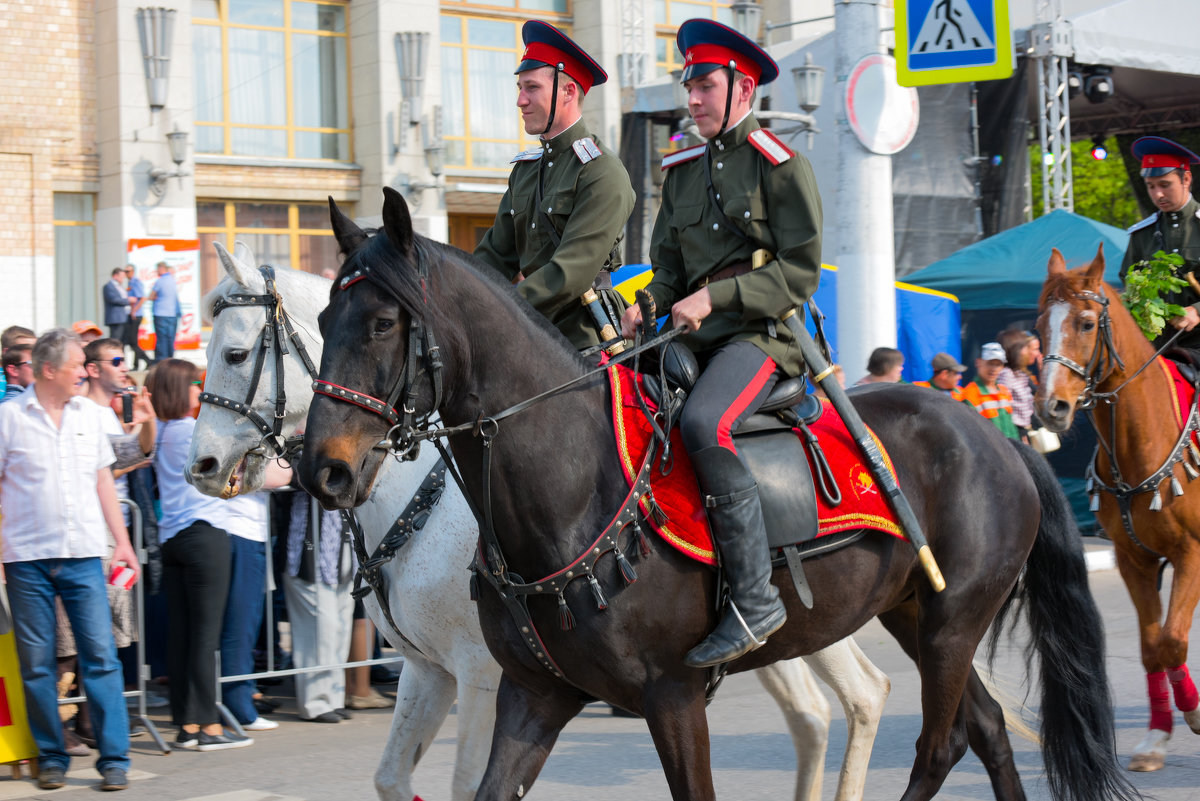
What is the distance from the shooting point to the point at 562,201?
4.69 meters

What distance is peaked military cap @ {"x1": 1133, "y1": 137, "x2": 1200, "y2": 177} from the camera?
7.13 m

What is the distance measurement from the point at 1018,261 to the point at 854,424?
11.3 m

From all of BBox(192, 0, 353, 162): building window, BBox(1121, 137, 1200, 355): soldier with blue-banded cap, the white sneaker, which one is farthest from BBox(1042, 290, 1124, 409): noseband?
BBox(192, 0, 353, 162): building window

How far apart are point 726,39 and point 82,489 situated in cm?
391

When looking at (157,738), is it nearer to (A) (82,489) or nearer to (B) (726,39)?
(A) (82,489)

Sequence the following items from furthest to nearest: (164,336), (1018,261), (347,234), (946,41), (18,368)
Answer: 1. (164,336)
2. (1018,261)
3. (946,41)
4. (18,368)
5. (347,234)

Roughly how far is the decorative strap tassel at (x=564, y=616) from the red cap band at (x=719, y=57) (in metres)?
1.75

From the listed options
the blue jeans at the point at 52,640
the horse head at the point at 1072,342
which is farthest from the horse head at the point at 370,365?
the horse head at the point at 1072,342

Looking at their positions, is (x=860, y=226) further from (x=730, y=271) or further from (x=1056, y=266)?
(x=730, y=271)

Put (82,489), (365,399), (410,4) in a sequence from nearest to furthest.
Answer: (365,399) → (82,489) → (410,4)

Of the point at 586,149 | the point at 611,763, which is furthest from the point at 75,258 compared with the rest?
the point at 586,149

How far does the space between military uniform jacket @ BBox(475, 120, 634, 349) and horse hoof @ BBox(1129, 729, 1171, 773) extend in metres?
3.21

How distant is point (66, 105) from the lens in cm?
2288

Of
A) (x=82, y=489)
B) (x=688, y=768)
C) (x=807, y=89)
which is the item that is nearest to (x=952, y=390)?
(x=807, y=89)
